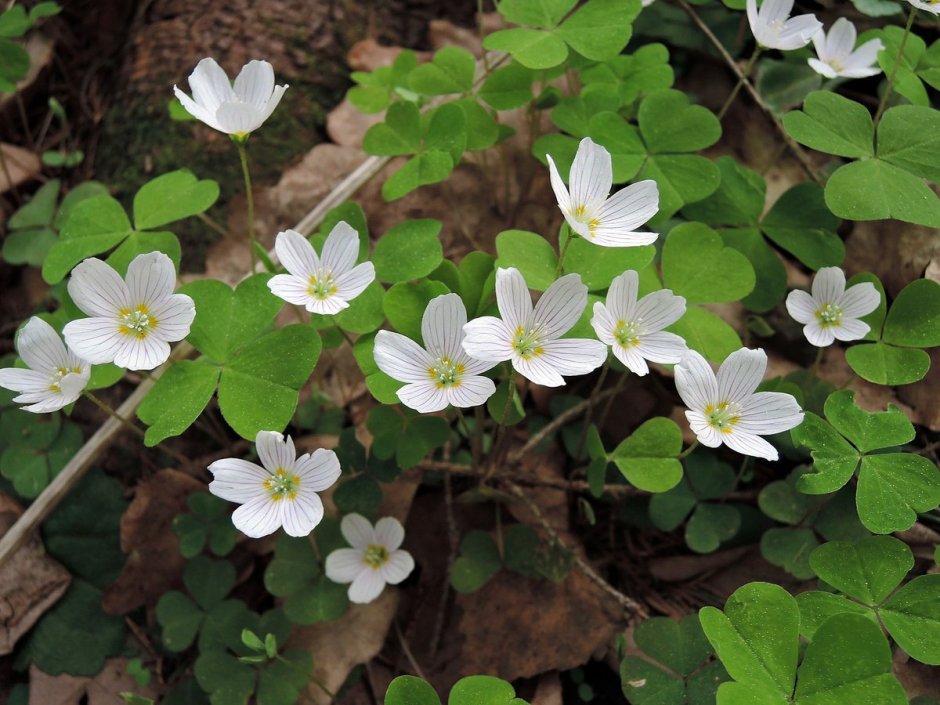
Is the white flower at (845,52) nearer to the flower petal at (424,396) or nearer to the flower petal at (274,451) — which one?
the flower petal at (424,396)

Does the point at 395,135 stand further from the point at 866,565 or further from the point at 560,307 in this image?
the point at 866,565

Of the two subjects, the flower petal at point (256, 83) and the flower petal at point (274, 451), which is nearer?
the flower petal at point (274, 451)

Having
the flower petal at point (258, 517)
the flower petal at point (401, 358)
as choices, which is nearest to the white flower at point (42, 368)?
the flower petal at point (258, 517)

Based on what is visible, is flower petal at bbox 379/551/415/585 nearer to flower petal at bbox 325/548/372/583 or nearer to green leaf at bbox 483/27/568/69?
flower petal at bbox 325/548/372/583

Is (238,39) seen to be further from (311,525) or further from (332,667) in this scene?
(332,667)

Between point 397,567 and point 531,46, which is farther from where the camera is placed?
point 531,46

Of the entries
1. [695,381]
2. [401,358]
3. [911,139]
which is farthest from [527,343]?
[911,139]

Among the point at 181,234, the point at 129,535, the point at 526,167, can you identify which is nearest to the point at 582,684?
the point at 129,535
